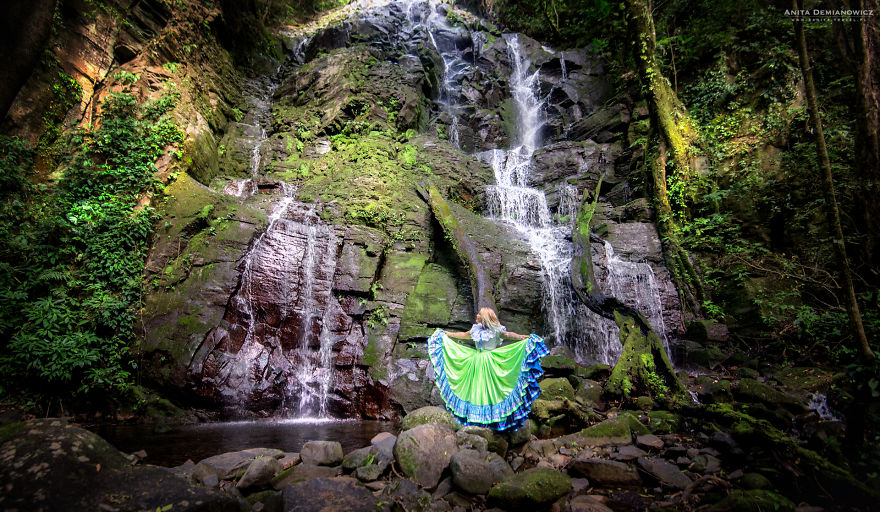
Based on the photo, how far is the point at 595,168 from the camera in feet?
43.7

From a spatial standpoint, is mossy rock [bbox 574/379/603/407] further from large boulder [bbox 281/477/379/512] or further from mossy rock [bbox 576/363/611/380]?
large boulder [bbox 281/477/379/512]

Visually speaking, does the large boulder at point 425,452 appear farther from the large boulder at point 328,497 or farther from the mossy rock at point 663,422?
the mossy rock at point 663,422

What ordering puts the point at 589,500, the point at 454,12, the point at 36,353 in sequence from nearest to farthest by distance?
the point at 589,500, the point at 36,353, the point at 454,12

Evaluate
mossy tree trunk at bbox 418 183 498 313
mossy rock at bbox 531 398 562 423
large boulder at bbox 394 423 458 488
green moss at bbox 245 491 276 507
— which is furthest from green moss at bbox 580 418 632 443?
green moss at bbox 245 491 276 507

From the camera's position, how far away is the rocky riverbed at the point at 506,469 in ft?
9.20

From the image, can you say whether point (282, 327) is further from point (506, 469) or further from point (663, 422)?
point (663, 422)

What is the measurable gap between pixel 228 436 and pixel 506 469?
4.72 m

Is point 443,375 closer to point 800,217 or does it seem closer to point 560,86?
point 800,217

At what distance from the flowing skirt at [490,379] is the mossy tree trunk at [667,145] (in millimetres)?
7085

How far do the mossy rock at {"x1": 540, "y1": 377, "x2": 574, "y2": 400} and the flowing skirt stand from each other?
1223 mm

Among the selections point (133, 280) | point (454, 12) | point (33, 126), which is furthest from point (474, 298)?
point (454, 12)

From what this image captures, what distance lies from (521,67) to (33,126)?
2113 cm

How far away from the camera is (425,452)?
13.2ft

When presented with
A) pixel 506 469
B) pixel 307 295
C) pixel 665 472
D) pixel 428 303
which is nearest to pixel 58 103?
pixel 307 295
